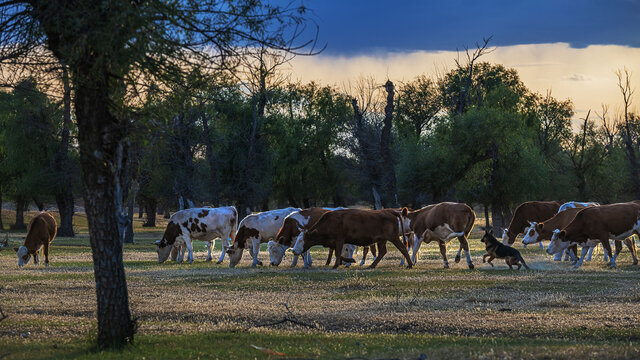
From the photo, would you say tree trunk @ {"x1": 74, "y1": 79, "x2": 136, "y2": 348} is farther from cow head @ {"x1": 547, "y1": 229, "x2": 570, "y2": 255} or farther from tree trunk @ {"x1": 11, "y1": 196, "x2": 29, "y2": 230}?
tree trunk @ {"x1": 11, "y1": 196, "x2": 29, "y2": 230}

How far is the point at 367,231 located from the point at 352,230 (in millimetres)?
467

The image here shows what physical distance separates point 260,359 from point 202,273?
551 inches

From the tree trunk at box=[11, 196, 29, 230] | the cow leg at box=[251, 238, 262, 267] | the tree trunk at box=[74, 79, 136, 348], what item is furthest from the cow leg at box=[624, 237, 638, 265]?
the tree trunk at box=[11, 196, 29, 230]

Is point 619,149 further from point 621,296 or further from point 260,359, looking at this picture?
point 260,359

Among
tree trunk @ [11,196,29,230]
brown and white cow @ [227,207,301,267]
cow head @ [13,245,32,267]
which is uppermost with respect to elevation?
tree trunk @ [11,196,29,230]

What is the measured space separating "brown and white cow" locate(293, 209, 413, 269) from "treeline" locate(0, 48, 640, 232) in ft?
56.3

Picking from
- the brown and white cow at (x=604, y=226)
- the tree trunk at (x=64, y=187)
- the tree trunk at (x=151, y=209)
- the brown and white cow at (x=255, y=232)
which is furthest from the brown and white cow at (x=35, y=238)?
the tree trunk at (x=151, y=209)

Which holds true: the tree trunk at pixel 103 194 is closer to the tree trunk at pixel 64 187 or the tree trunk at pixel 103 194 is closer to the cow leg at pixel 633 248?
the cow leg at pixel 633 248

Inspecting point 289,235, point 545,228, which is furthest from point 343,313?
point 545,228

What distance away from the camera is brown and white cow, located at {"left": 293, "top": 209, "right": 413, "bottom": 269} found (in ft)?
78.9

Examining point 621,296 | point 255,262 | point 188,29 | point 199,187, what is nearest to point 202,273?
point 255,262

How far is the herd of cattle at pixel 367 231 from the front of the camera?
24.2 meters

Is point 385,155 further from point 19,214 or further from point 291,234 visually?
point 19,214

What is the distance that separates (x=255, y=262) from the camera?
2648 centimetres
